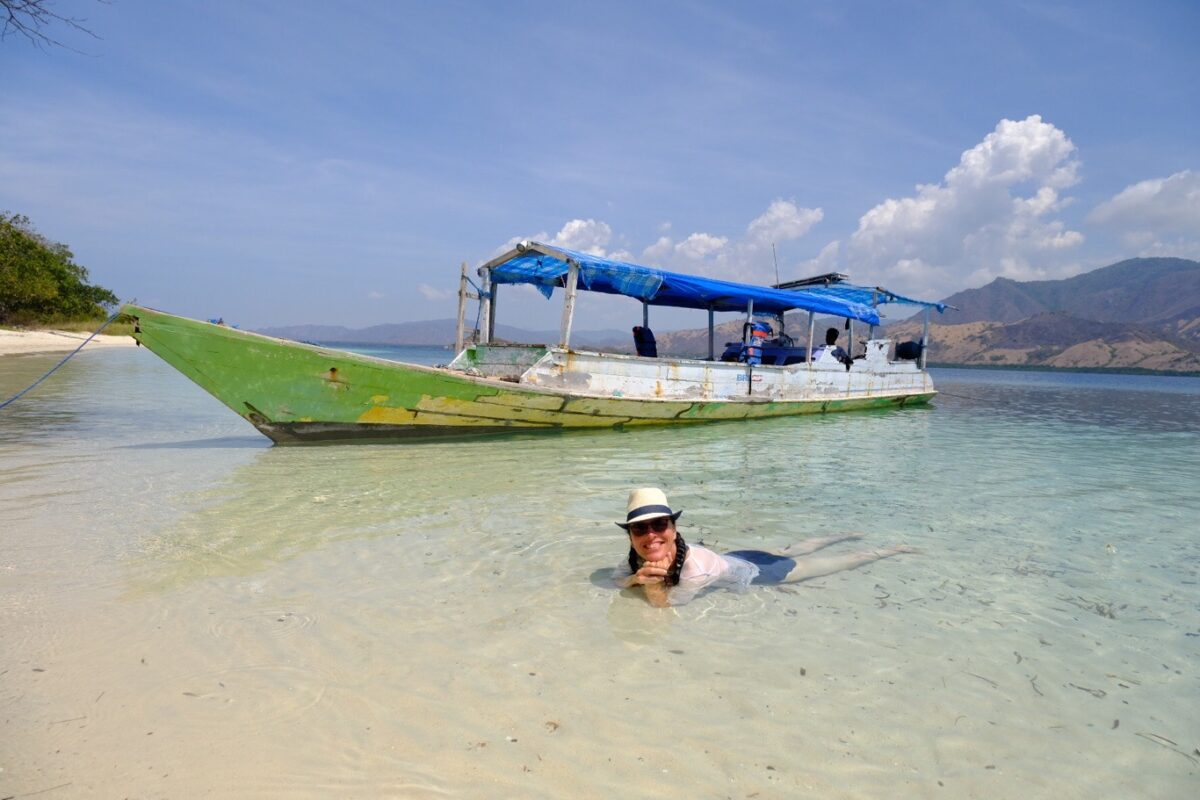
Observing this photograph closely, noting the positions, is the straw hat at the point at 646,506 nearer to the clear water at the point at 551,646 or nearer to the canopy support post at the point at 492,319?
the clear water at the point at 551,646

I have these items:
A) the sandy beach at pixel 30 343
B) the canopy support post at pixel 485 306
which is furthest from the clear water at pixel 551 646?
the sandy beach at pixel 30 343

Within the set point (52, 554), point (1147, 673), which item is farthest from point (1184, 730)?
point (52, 554)

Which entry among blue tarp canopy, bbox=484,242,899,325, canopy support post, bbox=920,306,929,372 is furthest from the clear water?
canopy support post, bbox=920,306,929,372

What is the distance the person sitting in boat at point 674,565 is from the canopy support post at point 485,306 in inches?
319

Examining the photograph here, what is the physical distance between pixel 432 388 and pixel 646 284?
4343mm

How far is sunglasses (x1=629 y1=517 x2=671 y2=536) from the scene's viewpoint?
354 cm

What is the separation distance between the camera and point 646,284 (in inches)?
435

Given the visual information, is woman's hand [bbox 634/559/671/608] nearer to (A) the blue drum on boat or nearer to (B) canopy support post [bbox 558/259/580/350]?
(B) canopy support post [bbox 558/259/580/350]

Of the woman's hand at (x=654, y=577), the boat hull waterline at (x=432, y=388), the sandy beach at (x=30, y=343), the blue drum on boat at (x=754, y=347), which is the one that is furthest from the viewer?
the sandy beach at (x=30, y=343)

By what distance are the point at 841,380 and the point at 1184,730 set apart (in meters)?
13.1


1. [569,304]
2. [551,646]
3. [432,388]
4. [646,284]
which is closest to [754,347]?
[646,284]

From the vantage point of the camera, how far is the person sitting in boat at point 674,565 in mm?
3543

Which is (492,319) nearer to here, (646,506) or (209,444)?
(209,444)

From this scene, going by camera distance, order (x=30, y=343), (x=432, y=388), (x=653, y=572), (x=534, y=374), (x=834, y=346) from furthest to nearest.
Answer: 1. (x=30, y=343)
2. (x=834, y=346)
3. (x=534, y=374)
4. (x=432, y=388)
5. (x=653, y=572)
